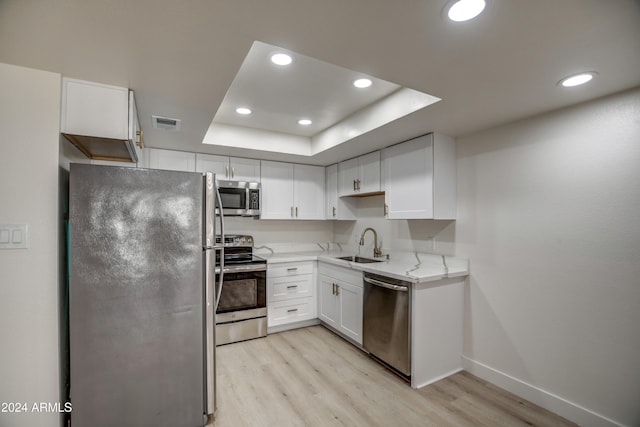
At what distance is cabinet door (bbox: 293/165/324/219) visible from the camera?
4004mm

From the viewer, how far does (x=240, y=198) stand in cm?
350

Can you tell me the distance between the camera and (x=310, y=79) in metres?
2.15

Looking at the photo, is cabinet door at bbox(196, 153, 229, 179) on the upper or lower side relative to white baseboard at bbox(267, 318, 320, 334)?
upper

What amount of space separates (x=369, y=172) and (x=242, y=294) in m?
2.03

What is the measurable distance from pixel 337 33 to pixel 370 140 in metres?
1.66

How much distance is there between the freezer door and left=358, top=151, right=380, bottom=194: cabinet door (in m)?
2.01

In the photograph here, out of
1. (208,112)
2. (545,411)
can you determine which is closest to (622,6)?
(208,112)

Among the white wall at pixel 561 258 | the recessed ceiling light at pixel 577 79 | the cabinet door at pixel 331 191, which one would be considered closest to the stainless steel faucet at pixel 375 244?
the cabinet door at pixel 331 191

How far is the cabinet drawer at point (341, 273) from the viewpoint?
117 inches

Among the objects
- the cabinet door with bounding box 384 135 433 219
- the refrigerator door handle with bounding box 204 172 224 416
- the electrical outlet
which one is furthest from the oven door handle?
the electrical outlet

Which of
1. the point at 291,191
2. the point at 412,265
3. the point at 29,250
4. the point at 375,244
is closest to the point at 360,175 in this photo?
the point at 375,244

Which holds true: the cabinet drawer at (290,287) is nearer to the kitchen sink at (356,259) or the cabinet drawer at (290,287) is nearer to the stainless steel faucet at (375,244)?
the kitchen sink at (356,259)

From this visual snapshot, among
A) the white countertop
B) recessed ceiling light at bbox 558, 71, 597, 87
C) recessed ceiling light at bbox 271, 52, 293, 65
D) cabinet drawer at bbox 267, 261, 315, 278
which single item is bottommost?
cabinet drawer at bbox 267, 261, 315, 278

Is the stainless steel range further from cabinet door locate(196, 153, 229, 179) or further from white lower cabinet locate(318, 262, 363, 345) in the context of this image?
cabinet door locate(196, 153, 229, 179)
